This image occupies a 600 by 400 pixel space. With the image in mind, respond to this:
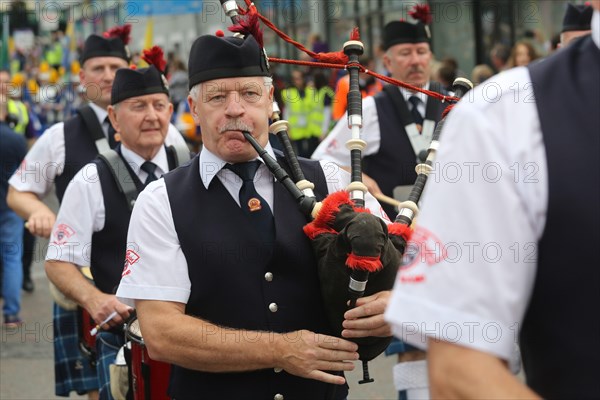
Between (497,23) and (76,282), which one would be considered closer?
(76,282)

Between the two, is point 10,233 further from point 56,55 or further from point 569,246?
point 56,55

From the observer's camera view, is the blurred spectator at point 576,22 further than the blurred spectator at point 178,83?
No

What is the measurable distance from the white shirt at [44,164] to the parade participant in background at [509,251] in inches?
156

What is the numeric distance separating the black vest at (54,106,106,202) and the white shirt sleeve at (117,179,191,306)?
2511 millimetres

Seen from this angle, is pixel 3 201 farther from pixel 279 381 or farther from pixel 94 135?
pixel 279 381

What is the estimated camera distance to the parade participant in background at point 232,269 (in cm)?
295

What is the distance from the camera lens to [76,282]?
4.46 metres

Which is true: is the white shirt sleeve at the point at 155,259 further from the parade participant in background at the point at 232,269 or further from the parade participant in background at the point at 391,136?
the parade participant in background at the point at 391,136

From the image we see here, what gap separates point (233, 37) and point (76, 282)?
1613 mm

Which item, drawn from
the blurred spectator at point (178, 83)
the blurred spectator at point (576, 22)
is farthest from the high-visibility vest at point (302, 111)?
the blurred spectator at point (576, 22)

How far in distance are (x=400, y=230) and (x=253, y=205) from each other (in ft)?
1.42

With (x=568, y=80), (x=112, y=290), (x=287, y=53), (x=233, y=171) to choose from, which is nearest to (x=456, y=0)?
(x=287, y=53)

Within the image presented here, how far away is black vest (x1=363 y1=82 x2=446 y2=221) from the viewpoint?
5.74 meters

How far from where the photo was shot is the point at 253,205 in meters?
3.15
